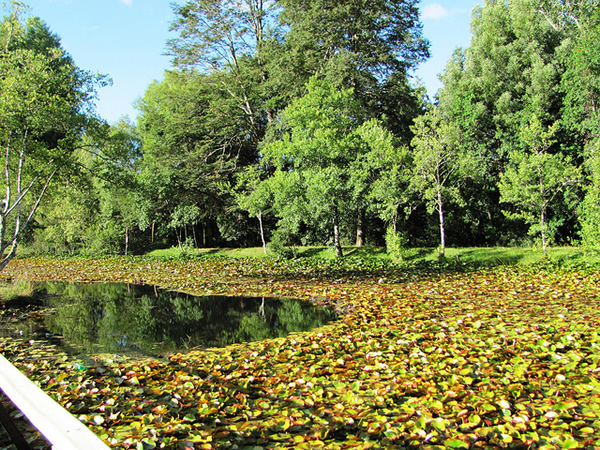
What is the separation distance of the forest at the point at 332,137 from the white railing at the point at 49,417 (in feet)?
32.6

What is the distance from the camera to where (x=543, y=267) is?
14742 mm

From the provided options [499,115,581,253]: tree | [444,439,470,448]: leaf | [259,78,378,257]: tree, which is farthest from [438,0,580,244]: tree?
[444,439,470,448]: leaf

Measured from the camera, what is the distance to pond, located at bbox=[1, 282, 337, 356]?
25.1ft

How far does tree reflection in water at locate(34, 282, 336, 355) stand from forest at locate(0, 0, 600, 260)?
10.0 feet

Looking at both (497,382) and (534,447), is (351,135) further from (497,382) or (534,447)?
(534,447)

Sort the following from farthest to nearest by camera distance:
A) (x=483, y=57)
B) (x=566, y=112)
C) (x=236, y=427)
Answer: (x=483, y=57) → (x=566, y=112) → (x=236, y=427)

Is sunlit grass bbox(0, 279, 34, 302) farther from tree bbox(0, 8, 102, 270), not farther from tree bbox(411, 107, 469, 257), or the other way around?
tree bbox(411, 107, 469, 257)

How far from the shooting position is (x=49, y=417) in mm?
1895

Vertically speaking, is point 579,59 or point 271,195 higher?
point 579,59

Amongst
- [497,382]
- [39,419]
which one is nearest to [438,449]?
[497,382]

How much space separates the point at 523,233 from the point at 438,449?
23045 millimetres

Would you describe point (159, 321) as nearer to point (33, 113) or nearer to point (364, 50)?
point (33, 113)

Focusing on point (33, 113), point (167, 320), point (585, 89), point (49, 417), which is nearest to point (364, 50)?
point (585, 89)

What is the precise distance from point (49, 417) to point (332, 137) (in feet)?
58.0
